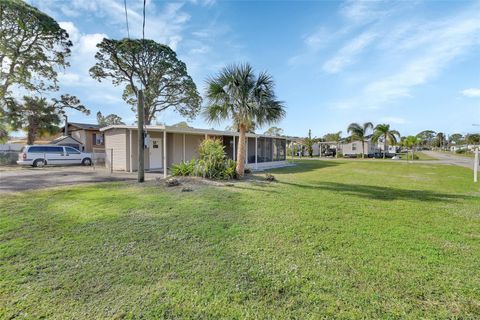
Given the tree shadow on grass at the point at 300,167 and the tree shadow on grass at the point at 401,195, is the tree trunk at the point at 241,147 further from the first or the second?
the tree shadow on grass at the point at 300,167

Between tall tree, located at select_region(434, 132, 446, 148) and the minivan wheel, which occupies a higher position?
tall tree, located at select_region(434, 132, 446, 148)

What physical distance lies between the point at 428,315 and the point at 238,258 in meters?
2.22

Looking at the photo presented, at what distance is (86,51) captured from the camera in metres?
24.2

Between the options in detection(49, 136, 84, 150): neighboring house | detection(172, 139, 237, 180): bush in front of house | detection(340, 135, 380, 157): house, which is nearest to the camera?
detection(172, 139, 237, 180): bush in front of house

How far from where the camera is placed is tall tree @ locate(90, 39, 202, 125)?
25672 mm

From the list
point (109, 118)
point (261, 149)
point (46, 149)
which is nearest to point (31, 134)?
point (46, 149)

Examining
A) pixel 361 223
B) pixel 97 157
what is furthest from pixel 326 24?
pixel 97 157

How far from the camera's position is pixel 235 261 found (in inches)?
136

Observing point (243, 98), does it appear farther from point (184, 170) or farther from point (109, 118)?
point (109, 118)

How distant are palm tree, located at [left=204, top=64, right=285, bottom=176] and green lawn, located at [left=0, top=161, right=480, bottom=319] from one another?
211 inches

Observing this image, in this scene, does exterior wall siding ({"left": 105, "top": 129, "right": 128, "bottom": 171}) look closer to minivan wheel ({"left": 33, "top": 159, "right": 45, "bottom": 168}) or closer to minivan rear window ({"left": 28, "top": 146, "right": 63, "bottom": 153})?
minivan rear window ({"left": 28, "top": 146, "right": 63, "bottom": 153})

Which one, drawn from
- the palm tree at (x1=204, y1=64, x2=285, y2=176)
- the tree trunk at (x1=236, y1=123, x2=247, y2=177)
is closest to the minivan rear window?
the palm tree at (x1=204, y1=64, x2=285, y2=176)

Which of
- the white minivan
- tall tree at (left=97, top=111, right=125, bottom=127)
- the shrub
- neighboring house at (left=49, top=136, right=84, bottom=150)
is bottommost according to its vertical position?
the shrub

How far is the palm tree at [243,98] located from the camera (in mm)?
10578
